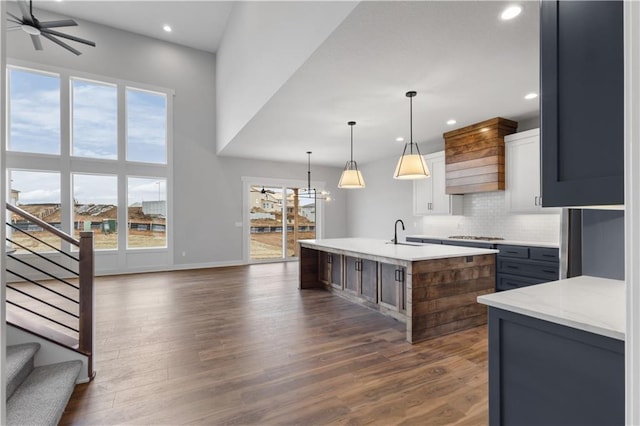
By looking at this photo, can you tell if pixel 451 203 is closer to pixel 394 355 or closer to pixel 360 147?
pixel 360 147

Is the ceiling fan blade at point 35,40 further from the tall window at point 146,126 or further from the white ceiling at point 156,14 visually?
the tall window at point 146,126

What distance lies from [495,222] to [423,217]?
1.63 metres

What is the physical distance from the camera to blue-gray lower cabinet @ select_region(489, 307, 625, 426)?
0.99m

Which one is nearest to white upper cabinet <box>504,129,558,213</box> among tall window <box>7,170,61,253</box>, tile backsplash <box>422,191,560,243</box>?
tile backsplash <box>422,191,560,243</box>

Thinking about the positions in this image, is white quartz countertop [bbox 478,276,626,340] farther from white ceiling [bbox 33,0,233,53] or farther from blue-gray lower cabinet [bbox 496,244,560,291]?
white ceiling [bbox 33,0,233,53]

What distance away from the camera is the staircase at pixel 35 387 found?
170 centimetres

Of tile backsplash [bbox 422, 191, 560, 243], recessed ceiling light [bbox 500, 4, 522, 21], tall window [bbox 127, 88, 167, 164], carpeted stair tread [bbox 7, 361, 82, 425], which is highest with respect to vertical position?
tall window [bbox 127, 88, 167, 164]

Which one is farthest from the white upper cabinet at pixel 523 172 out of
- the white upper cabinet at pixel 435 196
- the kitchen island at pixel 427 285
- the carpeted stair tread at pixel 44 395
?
the carpeted stair tread at pixel 44 395

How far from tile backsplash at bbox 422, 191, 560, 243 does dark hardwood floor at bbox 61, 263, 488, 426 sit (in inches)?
91.6

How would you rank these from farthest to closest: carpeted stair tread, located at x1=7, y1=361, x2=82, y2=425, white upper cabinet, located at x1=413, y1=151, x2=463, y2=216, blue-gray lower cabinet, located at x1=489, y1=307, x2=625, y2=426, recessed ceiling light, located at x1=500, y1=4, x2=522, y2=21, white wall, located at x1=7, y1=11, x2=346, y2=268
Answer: white wall, located at x1=7, y1=11, x2=346, y2=268 < white upper cabinet, located at x1=413, y1=151, x2=463, y2=216 < recessed ceiling light, located at x1=500, y1=4, x2=522, y2=21 < carpeted stair tread, located at x1=7, y1=361, x2=82, y2=425 < blue-gray lower cabinet, located at x1=489, y1=307, x2=625, y2=426

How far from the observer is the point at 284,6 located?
330 cm

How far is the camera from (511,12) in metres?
2.18

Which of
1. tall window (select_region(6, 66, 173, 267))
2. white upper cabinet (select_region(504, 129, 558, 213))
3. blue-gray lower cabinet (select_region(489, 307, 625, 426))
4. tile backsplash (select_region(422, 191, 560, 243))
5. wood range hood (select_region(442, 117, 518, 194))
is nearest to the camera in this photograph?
blue-gray lower cabinet (select_region(489, 307, 625, 426))

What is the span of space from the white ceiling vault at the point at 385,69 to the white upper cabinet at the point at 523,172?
41 cm
